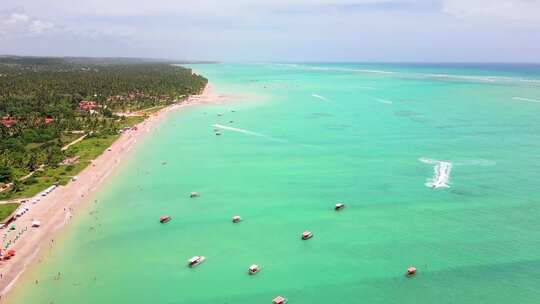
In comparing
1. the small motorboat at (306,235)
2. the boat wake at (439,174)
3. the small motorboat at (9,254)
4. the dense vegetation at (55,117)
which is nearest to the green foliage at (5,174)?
the dense vegetation at (55,117)

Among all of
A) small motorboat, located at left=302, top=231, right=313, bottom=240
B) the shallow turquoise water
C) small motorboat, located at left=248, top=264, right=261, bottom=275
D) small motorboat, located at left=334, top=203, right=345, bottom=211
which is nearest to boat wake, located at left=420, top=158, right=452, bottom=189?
the shallow turquoise water

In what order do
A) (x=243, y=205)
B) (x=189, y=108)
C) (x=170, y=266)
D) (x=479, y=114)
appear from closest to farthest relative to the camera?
1. (x=170, y=266)
2. (x=243, y=205)
3. (x=479, y=114)
4. (x=189, y=108)

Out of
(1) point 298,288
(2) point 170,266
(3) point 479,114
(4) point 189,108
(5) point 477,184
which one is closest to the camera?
(1) point 298,288

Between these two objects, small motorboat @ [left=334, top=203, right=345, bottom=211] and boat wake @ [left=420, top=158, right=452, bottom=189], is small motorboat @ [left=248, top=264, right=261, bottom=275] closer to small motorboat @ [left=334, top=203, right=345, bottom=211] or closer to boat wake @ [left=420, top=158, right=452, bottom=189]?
small motorboat @ [left=334, top=203, right=345, bottom=211]

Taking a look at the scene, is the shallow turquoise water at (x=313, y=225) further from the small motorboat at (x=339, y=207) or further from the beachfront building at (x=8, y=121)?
the beachfront building at (x=8, y=121)

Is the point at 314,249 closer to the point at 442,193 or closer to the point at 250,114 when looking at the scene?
the point at 442,193

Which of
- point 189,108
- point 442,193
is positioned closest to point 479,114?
point 442,193

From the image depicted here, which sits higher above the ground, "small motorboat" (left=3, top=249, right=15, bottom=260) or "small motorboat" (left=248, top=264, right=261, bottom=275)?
"small motorboat" (left=3, top=249, right=15, bottom=260)
